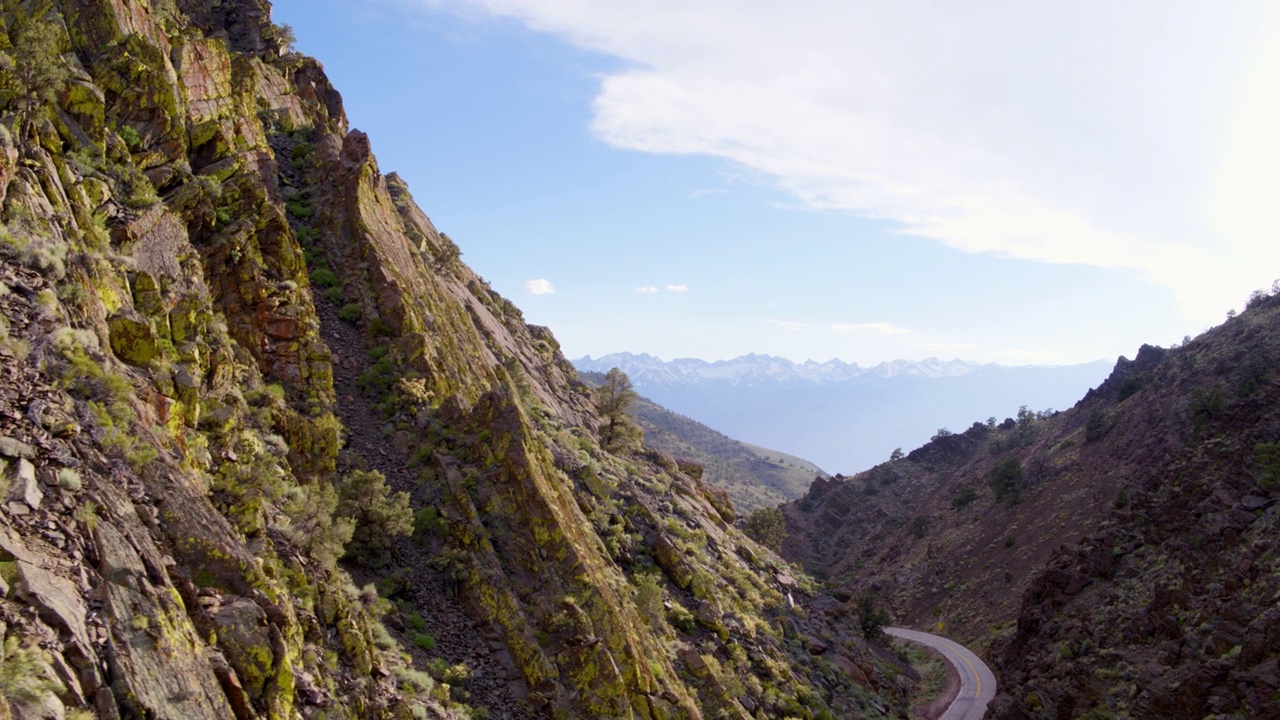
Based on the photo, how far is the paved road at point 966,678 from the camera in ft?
114

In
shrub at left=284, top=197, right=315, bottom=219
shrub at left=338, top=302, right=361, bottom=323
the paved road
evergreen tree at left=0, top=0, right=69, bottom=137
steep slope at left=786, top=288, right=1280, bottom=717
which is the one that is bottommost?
the paved road

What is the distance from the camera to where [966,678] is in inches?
1563

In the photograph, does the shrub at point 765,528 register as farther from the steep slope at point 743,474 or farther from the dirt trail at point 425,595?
the steep slope at point 743,474

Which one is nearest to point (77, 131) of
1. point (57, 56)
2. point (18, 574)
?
point (57, 56)

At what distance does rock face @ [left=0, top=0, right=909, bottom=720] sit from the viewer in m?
9.73

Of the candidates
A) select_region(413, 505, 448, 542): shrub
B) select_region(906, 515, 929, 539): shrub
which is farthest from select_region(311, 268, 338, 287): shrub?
select_region(906, 515, 929, 539): shrub

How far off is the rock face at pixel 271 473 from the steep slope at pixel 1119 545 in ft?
32.0

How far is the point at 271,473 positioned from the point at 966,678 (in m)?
39.7

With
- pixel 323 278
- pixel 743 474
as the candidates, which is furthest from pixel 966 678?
pixel 743 474

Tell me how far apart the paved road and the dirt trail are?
26.7m

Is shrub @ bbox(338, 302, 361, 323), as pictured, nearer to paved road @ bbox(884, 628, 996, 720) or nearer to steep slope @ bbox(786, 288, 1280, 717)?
steep slope @ bbox(786, 288, 1280, 717)

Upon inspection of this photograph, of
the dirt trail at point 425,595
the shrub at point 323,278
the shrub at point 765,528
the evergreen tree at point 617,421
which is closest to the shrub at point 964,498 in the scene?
the shrub at point 765,528

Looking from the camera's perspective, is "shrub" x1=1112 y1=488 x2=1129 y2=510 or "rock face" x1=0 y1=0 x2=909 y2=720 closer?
"rock face" x1=0 y1=0 x2=909 y2=720

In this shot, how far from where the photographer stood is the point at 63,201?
14719mm
